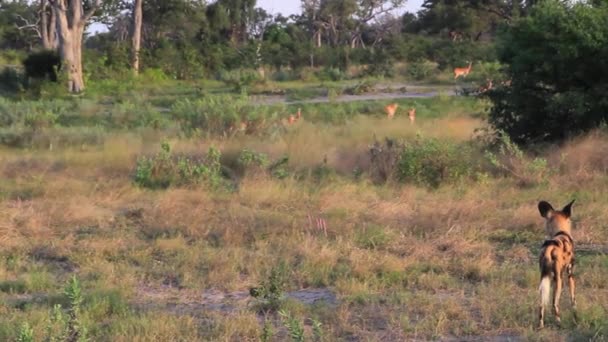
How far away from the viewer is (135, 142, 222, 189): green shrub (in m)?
12.1

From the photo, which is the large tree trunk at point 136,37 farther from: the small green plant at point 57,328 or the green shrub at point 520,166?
the small green plant at point 57,328

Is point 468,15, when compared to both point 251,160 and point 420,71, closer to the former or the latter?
point 420,71

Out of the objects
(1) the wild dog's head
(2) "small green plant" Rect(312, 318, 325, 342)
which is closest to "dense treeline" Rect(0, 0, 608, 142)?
(1) the wild dog's head

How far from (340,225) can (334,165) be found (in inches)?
177

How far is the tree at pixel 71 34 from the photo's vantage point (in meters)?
31.3

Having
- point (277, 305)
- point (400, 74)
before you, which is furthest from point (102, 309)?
point (400, 74)

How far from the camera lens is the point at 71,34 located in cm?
3173

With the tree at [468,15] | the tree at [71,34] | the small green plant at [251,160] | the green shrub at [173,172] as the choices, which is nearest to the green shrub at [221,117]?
the small green plant at [251,160]

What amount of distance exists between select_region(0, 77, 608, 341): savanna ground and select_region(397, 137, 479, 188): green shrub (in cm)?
2

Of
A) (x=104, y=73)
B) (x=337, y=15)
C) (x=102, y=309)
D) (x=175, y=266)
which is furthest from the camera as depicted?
(x=337, y=15)

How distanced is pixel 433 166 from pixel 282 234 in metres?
3.90

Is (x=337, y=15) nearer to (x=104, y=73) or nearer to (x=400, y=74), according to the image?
(x=400, y=74)

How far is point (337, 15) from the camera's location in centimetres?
6794

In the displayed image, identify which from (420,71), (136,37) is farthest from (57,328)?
→ (136,37)
